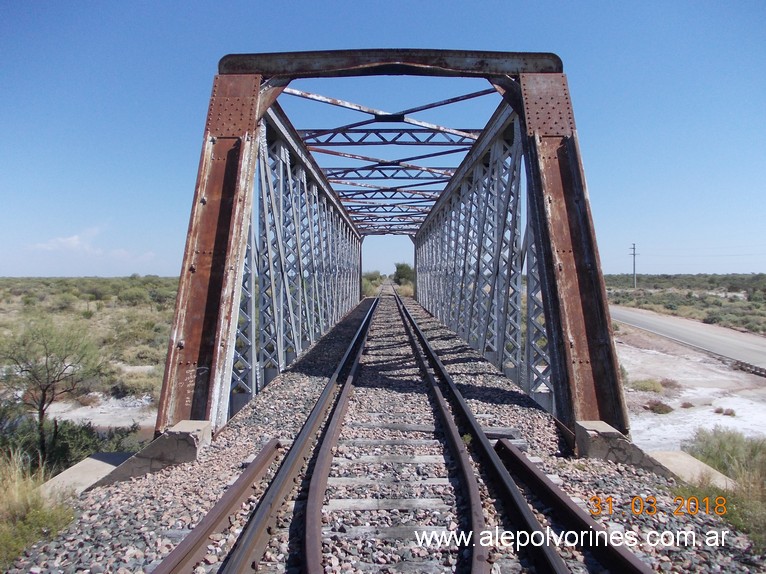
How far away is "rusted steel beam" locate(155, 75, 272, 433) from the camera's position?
18.7 feet

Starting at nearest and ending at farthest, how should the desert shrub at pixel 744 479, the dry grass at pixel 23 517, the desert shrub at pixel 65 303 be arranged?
the dry grass at pixel 23 517, the desert shrub at pixel 744 479, the desert shrub at pixel 65 303

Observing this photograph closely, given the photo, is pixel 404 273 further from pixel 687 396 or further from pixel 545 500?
pixel 545 500

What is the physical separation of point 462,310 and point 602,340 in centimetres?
893

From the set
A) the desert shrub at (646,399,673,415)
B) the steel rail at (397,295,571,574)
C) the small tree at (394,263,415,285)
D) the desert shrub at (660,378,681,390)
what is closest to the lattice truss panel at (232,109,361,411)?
the steel rail at (397,295,571,574)

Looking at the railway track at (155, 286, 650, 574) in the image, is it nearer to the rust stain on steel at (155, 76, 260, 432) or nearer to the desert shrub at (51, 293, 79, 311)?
the rust stain on steel at (155, 76, 260, 432)

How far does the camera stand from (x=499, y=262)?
369 inches

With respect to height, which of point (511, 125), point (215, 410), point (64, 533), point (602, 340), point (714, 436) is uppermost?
point (511, 125)

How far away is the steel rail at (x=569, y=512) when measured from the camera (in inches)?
117

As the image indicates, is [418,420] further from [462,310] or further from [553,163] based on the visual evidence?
[462,310]

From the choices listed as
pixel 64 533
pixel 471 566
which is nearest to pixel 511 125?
pixel 471 566

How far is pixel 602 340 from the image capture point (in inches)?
234

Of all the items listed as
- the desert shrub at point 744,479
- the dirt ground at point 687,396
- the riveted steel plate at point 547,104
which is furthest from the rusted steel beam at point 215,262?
the dirt ground at point 687,396

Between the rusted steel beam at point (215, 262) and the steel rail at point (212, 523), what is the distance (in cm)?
142

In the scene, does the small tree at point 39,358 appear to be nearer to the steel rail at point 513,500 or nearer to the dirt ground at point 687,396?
the steel rail at point 513,500
